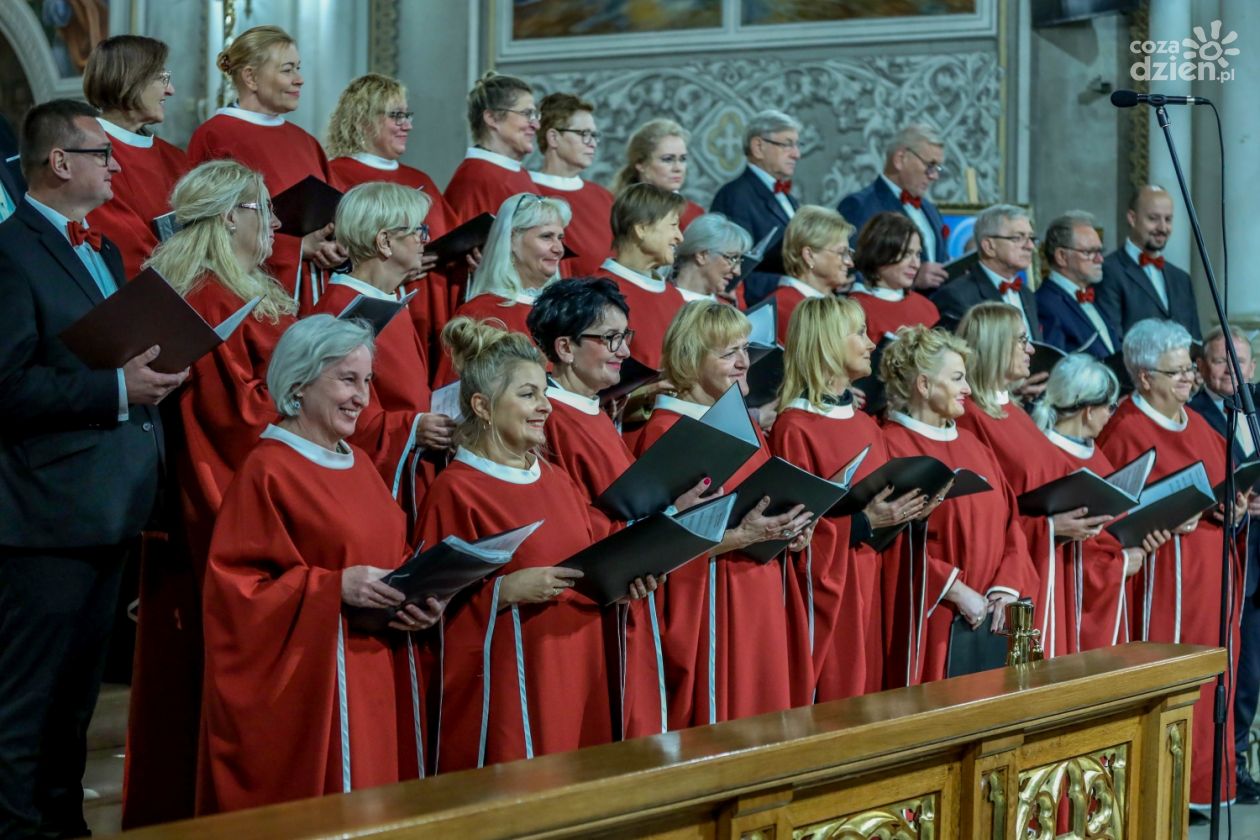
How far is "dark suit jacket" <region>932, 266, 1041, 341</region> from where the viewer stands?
268 inches

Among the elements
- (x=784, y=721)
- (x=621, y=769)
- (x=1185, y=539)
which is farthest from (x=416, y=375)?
(x=1185, y=539)

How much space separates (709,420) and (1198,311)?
5791mm

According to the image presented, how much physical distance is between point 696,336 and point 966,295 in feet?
8.84

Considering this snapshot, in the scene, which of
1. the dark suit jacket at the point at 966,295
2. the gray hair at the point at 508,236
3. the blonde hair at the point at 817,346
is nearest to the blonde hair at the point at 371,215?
the gray hair at the point at 508,236

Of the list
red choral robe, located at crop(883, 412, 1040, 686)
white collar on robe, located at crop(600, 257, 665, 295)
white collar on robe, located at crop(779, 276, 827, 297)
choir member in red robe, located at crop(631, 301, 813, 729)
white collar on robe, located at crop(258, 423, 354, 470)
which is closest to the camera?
white collar on robe, located at crop(258, 423, 354, 470)

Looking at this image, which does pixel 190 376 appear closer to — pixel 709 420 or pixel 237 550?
pixel 237 550

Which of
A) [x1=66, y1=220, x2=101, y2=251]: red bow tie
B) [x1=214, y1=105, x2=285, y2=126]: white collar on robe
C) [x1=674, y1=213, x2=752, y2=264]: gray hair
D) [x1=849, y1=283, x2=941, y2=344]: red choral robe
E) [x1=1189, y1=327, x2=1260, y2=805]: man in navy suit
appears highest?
[x1=214, y1=105, x2=285, y2=126]: white collar on robe

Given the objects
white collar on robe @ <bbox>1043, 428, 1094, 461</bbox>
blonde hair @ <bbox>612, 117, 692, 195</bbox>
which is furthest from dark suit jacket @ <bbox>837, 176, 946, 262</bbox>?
white collar on robe @ <bbox>1043, 428, 1094, 461</bbox>

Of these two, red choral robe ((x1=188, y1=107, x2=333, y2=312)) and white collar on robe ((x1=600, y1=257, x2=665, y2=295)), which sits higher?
red choral robe ((x1=188, y1=107, x2=333, y2=312))

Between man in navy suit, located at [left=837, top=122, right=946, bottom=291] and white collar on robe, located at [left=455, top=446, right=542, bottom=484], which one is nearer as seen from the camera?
white collar on robe, located at [left=455, top=446, right=542, bottom=484]

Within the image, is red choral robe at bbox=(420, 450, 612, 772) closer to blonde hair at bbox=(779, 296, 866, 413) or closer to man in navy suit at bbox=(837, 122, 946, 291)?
blonde hair at bbox=(779, 296, 866, 413)

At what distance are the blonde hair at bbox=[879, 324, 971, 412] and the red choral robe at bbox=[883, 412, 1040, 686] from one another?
8 cm

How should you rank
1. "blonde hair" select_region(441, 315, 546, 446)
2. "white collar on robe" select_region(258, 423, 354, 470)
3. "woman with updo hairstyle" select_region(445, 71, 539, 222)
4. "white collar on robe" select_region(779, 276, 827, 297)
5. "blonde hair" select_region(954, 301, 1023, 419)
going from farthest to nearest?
"white collar on robe" select_region(779, 276, 827, 297) < "woman with updo hairstyle" select_region(445, 71, 539, 222) < "blonde hair" select_region(954, 301, 1023, 419) < "blonde hair" select_region(441, 315, 546, 446) < "white collar on robe" select_region(258, 423, 354, 470)

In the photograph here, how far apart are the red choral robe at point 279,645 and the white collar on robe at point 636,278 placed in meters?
2.10
